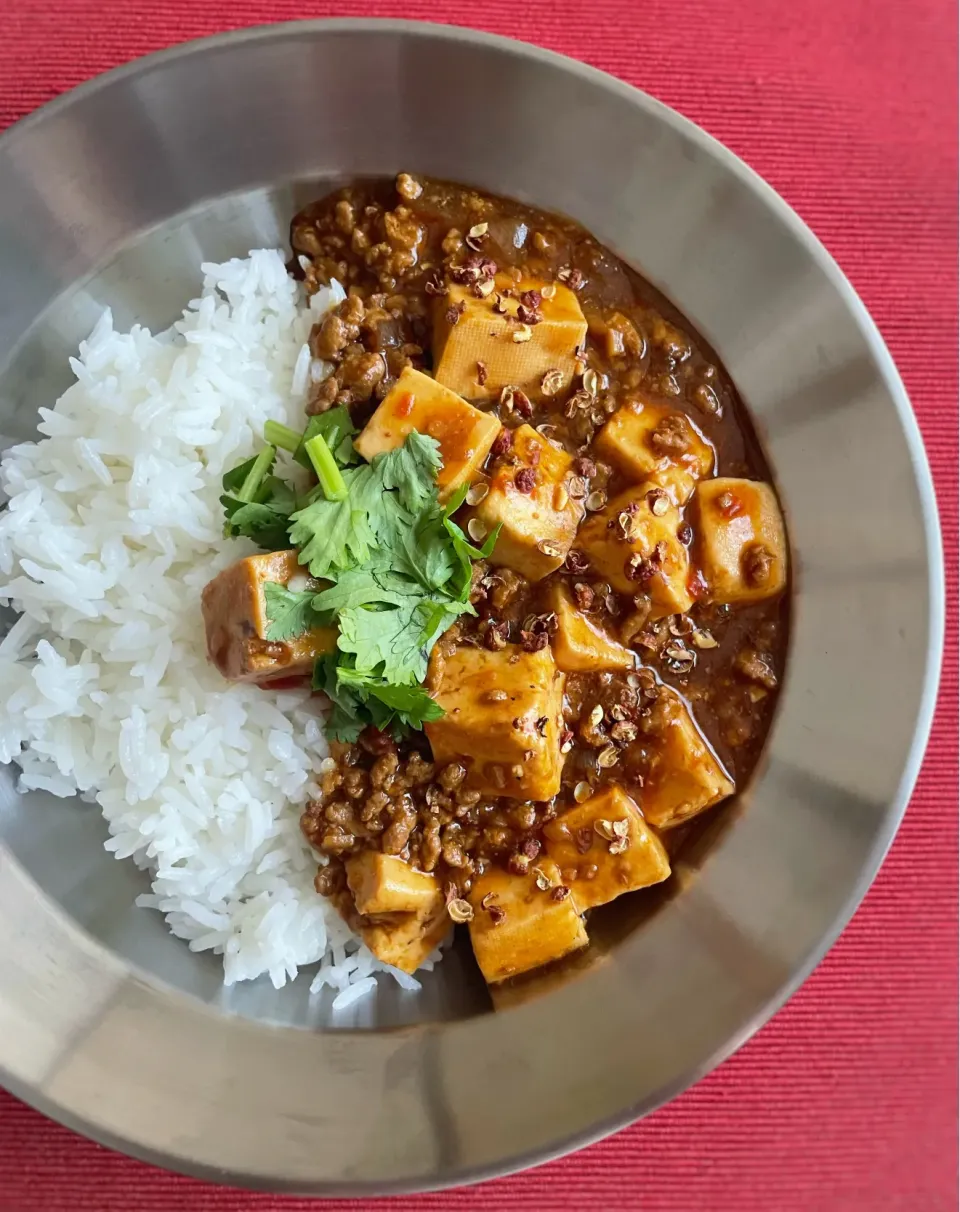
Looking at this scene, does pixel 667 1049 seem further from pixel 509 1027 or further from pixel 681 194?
pixel 681 194

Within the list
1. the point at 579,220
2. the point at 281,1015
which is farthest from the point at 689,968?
the point at 579,220

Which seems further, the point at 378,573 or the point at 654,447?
the point at 654,447

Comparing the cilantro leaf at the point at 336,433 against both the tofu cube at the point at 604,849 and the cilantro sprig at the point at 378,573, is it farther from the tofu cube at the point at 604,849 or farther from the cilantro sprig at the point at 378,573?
the tofu cube at the point at 604,849

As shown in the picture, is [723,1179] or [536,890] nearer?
[536,890]

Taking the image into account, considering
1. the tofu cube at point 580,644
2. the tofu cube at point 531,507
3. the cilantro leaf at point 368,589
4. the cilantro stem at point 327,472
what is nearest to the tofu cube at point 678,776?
the tofu cube at point 580,644

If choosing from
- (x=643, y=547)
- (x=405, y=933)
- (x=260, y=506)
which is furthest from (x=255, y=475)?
(x=405, y=933)

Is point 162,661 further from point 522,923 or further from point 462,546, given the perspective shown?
point 522,923
